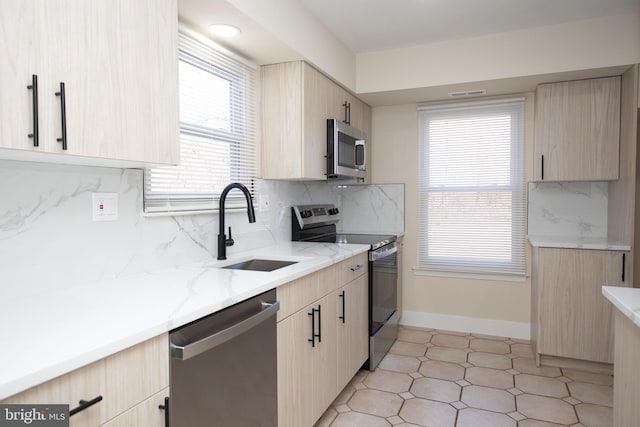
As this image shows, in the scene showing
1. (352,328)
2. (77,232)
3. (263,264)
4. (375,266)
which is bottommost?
(352,328)

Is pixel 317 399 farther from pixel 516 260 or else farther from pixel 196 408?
pixel 516 260

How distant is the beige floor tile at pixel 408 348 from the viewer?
10.7ft

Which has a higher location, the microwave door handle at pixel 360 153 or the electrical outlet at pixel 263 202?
the microwave door handle at pixel 360 153

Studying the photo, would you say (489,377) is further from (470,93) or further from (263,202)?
(470,93)

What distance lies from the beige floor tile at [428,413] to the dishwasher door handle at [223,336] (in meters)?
1.11

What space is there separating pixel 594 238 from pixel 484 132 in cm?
123

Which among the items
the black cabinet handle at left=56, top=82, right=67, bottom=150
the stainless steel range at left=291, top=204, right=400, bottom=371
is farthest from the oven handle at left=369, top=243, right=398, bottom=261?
the black cabinet handle at left=56, top=82, right=67, bottom=150

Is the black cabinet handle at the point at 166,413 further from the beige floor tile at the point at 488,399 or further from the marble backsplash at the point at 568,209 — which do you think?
the marble backsplash at the point at 568,209

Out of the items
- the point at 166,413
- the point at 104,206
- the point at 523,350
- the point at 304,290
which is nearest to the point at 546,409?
the point at 523,350

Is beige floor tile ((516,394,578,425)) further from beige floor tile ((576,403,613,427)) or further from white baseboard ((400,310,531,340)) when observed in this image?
white baseboard ((400,310,531,340))

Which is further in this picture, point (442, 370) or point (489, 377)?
point (442, 370)

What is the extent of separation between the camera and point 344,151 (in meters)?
3.12

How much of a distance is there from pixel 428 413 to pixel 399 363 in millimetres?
704

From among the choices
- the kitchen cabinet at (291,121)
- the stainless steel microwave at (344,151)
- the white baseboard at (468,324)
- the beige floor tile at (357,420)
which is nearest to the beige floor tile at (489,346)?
the white baseboard at (468,324)
